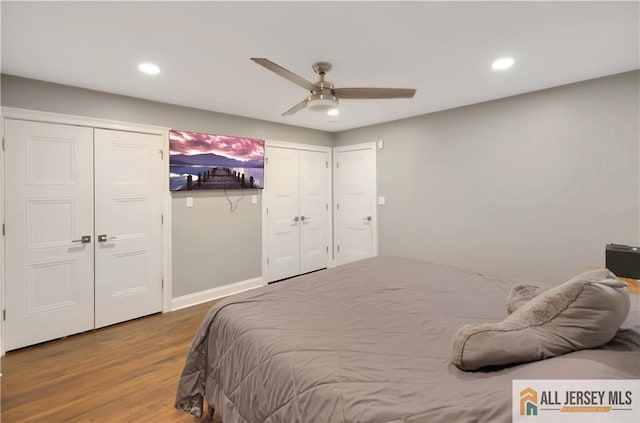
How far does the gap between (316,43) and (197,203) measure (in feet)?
8.27

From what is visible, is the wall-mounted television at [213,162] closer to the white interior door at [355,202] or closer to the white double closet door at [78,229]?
the white double closet door at [78,229]

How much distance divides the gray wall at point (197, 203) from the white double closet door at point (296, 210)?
0.81 feet

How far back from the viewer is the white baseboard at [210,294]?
369 cm

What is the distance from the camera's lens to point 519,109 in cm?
330

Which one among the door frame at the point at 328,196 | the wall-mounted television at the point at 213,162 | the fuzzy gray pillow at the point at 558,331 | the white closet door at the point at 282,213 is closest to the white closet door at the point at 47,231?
the wall-mounted television at the point at 213,162

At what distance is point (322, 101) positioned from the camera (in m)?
2.18

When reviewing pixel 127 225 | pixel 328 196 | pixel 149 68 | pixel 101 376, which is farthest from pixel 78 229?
pixel 328 196

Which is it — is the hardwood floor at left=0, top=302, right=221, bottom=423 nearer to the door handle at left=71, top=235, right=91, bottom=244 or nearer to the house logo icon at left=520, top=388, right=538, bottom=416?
the door handle at left=71, top=235, right=91, bottom=244

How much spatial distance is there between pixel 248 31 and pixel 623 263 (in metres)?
3.19

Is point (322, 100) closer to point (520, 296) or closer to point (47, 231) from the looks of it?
point (520, 296)

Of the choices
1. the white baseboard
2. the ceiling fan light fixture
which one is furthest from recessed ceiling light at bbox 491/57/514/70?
the white baseboard

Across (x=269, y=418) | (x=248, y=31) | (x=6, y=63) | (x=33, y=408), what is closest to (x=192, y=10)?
(x=248, y=31)

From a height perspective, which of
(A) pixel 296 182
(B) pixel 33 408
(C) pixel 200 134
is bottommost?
(B) pixel 33 408

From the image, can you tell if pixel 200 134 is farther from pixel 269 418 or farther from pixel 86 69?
pixel 269 418
